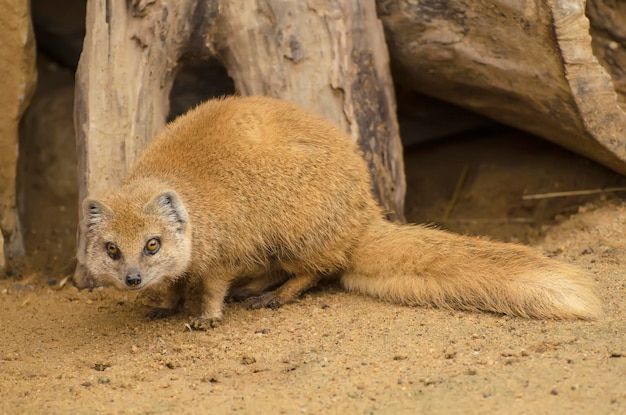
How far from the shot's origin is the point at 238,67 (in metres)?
5.09

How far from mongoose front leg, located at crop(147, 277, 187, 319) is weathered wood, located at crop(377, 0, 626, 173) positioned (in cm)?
209

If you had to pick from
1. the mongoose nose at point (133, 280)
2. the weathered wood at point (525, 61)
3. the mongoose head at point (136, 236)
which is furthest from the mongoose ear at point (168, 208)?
the weathered wood at point (525, 61)

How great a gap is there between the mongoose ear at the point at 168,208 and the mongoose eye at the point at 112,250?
0.22 metres

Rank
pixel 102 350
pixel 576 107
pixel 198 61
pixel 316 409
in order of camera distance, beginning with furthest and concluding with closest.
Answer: pixel 198 61 → pixel 576 107 → pixel 102 350 → pixel 316 409

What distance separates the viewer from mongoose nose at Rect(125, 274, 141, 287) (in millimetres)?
3947

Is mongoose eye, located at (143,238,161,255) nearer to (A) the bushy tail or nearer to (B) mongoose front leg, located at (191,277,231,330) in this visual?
(B) mongoose front leg, located at (191,277,231,330)

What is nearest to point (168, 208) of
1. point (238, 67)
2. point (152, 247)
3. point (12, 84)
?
point (152, 247)

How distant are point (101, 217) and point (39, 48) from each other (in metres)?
3.04

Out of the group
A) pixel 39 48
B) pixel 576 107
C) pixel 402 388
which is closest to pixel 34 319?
pixel 402 388

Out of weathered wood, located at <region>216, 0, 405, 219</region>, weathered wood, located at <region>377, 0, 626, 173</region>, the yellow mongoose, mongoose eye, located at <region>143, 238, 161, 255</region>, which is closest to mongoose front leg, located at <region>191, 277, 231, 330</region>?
the yellow mongoose

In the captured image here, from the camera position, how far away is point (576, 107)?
4.95 meters

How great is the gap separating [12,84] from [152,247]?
1780 millimetres

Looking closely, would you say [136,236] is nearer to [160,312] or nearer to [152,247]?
[152,247]

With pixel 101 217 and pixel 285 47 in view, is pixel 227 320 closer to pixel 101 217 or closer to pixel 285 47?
pixel 101 217
